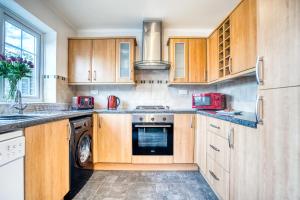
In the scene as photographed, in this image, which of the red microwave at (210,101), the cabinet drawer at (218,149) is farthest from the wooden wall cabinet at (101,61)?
the cabinet drawer at (218,149)

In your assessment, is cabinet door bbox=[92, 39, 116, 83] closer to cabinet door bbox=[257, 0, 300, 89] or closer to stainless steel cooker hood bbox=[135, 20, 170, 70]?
stainless steel cooker hood bbox=[135, 20, 170, 70]

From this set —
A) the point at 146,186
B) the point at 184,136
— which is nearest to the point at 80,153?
the point at 146,186

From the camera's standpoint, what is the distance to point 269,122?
0.98 meters

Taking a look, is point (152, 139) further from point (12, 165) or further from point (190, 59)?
point (12, 165)

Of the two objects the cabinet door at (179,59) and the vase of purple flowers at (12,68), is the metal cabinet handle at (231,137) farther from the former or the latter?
the vase of purple flowers at (12,68)

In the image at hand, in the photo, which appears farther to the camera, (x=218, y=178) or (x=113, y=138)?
(x=113, y=138)

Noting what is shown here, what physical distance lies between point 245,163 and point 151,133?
151 cm

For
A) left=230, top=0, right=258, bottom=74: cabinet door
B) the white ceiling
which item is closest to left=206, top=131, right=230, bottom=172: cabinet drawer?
left=230, top=0, right=258, bottom=74: cabinet door

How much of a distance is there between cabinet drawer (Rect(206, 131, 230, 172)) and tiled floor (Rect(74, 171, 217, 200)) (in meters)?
0.45

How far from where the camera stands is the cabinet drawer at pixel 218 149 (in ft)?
5.16

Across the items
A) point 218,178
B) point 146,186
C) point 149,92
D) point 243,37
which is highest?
point 243,37

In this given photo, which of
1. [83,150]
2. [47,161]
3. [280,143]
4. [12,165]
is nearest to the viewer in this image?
[280,143]

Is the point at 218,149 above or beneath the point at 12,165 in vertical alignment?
beneath

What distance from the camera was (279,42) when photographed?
0.90m
